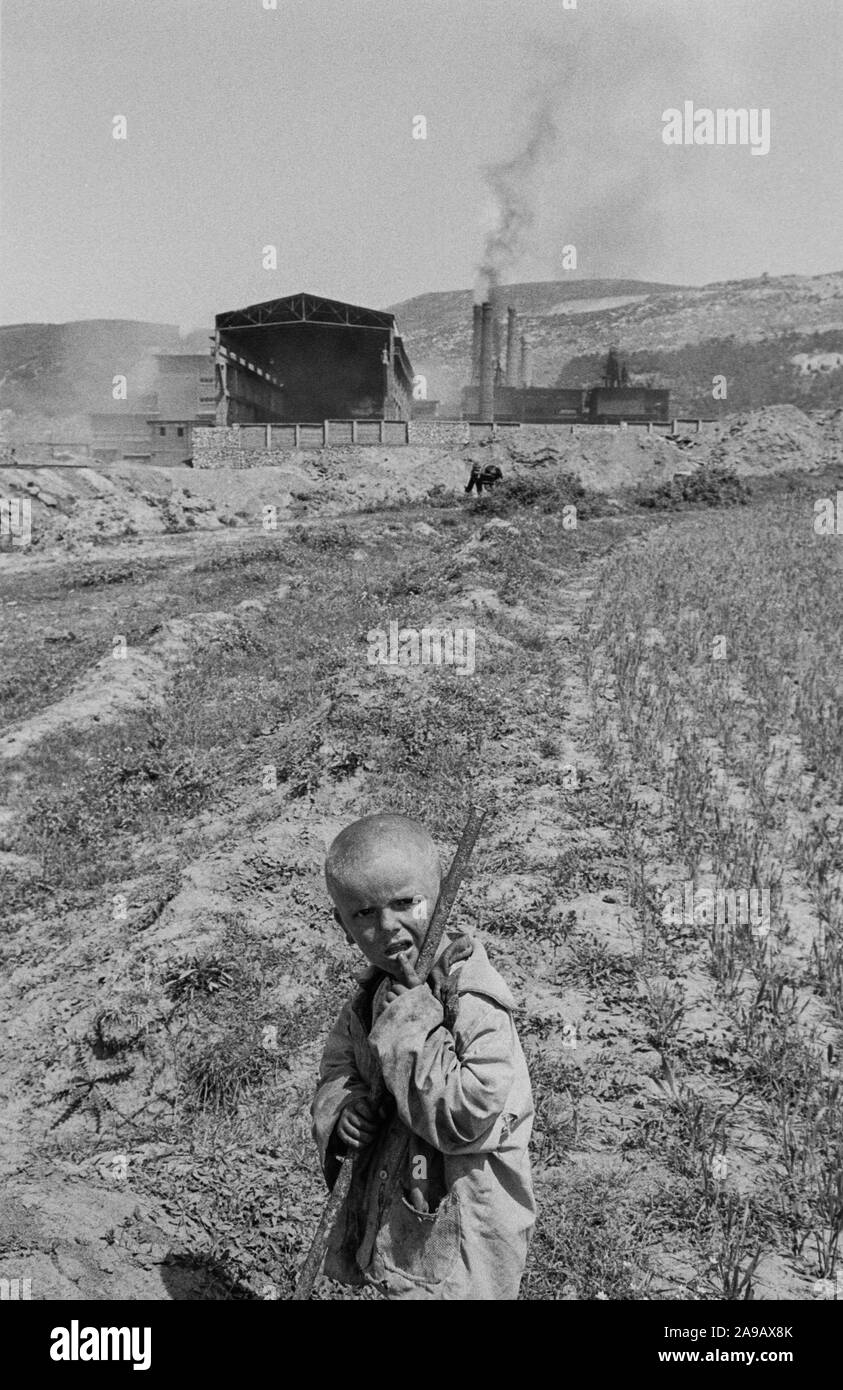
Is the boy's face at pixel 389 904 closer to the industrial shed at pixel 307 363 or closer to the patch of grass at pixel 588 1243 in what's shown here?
the patch of grass at pixel 588 1243

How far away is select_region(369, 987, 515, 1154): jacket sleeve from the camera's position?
7.50 feet

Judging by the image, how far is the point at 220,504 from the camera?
36.3 m

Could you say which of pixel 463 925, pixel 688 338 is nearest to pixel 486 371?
pixel 463 925

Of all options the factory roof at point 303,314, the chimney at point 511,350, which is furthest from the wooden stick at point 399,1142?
the chimney at point 511,350

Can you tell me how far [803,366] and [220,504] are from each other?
236 feet

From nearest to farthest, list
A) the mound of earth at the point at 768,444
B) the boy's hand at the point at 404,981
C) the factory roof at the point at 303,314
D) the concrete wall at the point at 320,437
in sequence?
the boy's hand at the point at 404,981
the mound of earth at the point at 768,444
the concrete wall at the point at 320,437
the factory roof at the point at 303,314

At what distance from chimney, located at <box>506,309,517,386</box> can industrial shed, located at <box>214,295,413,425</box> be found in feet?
50.7

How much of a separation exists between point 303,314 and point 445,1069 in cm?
5116

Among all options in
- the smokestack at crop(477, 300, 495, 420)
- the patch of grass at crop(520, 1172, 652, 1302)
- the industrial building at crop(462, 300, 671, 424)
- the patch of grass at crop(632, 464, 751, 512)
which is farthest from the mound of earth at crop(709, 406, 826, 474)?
the patch of grass at crop(520, 1172, 652, 1302)

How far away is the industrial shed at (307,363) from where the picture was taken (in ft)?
160

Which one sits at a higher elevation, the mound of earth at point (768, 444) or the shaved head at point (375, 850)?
the mound of earth at point (768, 444)

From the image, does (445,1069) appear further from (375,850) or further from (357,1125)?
(375,850)

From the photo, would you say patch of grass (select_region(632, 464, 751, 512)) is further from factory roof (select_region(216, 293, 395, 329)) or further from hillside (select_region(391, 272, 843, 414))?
hillside (select_region(391, 272, 843, 414))
